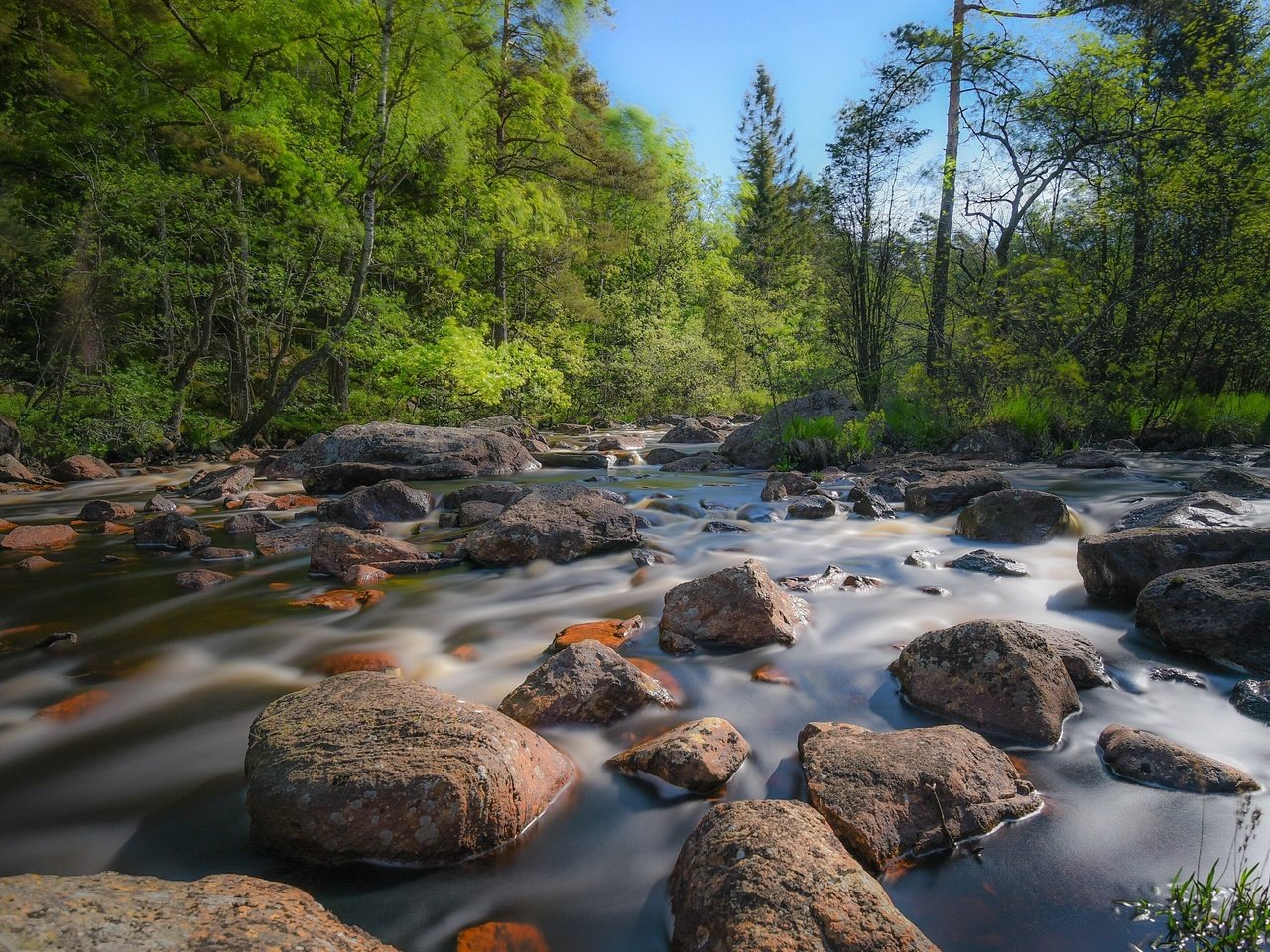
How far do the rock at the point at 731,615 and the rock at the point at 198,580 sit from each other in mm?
3700

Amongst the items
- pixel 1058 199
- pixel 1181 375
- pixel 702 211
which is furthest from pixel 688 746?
pixel 702 211

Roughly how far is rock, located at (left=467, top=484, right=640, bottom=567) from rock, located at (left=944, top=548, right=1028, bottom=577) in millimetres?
2815

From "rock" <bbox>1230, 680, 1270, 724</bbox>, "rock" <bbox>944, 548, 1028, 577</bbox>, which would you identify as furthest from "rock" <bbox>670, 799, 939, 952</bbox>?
"rock" <bbox>944, 548, 1028, 577</bbox>

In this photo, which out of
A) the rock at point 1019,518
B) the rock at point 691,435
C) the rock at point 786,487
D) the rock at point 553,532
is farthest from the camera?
the rock at point 691,435

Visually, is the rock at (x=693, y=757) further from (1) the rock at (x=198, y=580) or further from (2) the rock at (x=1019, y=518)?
(2) the rock at (x=1019, y=518)

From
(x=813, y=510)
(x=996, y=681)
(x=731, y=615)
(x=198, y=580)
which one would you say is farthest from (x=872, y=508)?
(x=198, y=580)

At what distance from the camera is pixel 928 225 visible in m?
12.8

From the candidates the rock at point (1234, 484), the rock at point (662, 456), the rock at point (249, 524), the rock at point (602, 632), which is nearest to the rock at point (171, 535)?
the rock at point (249, 524)

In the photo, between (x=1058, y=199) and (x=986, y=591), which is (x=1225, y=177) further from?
(x=986, y=591)

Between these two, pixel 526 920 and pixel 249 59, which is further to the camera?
pixel 249 59

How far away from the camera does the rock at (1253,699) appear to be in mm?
2713

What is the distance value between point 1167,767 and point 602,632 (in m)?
2.70

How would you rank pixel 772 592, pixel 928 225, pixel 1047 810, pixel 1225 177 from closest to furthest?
1. pixel 1047 810
2. pixel 772 592
3. pixel 1225 177
4. pixel 928 225

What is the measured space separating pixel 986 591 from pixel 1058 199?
522 inches
